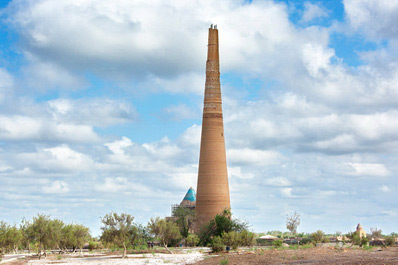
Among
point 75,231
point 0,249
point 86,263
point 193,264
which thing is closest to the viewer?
point 193,264

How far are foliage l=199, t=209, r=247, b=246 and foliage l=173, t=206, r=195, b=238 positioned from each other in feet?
13.2

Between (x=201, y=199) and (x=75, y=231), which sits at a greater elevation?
(x=201, y=199)

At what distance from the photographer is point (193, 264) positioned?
31.7 m

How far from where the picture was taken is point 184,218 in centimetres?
6400

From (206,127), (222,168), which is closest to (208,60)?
(206,127)

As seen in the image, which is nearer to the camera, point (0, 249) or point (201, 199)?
point (0, 249)

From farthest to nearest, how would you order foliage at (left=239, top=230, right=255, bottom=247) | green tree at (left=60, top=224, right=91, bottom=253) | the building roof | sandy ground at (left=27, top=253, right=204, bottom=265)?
1. the building roof
2. green tree at (left=60, top=224, right=91, bottom=253)
3. foliage at (left=239, top=230, right=255, bottom=247)
4. sandy ground at (left=27, top=253, right=204, bottom=265)

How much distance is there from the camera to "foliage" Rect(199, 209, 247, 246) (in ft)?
189

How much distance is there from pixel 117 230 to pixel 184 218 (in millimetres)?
17703

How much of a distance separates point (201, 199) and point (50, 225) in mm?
19600

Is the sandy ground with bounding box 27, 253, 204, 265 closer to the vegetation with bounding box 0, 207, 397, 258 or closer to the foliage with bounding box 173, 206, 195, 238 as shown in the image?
the vegetation with bounding box 0, 207, 397, 258

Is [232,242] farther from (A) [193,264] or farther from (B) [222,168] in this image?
(A) [193,264]

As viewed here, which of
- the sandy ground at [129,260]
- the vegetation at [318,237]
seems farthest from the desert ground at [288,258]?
the vegetation at [318,237]

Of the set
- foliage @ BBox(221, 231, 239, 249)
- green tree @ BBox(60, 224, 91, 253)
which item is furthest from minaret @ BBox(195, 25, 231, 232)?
green tree @ BBox(60, 224, 91, 253)
